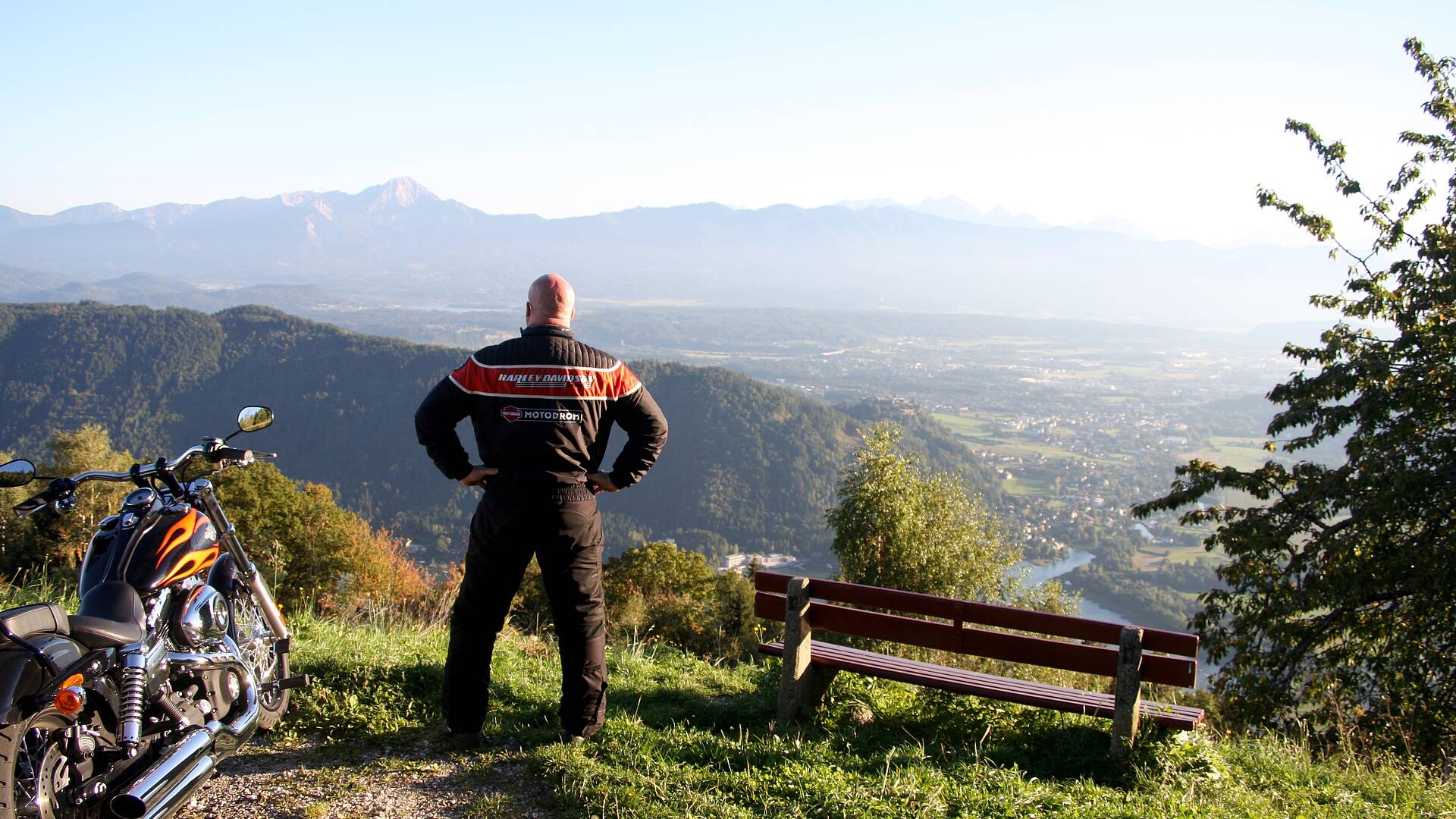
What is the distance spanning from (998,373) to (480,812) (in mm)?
143463

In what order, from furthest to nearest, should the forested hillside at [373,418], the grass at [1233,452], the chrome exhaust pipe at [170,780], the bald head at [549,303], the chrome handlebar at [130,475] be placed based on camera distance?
the grass at [1233,452] → the forested hillside at [373,418] → the bald head at [549,303] → the chrome handlebar at [130,475] → the chrome exhaust pipe at [170,780]

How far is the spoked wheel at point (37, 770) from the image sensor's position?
254cm

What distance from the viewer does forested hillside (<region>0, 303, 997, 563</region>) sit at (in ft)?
216

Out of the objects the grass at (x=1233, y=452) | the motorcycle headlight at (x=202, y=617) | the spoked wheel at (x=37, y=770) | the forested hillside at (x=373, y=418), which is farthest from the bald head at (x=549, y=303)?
the grass at (x=1233, y=452)

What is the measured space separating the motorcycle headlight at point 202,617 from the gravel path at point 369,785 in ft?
1.94

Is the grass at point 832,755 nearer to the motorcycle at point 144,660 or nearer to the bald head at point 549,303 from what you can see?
the motorcycle at point 144,660

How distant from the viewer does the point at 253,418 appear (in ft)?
12.1

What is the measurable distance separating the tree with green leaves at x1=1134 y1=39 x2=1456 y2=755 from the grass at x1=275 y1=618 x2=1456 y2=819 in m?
4.06

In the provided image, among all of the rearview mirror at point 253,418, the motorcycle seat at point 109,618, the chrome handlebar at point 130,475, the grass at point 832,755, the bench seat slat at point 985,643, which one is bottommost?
the grass at point 832,755

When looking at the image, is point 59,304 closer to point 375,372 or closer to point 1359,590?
point 375,372

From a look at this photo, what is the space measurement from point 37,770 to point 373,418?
78.1 metres

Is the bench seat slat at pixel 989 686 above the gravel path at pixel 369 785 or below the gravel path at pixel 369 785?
above

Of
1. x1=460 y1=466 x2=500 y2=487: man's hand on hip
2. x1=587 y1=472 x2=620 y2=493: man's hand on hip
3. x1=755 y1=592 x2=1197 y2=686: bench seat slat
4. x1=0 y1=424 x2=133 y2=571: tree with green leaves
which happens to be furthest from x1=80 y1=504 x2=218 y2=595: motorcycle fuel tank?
x1=755 y1=592 x2=1197 y2=686: bench seat slat

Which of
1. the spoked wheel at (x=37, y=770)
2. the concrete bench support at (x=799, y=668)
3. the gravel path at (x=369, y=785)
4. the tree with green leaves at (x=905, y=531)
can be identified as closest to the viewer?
the spoked wheel at (x=37, y=770)
